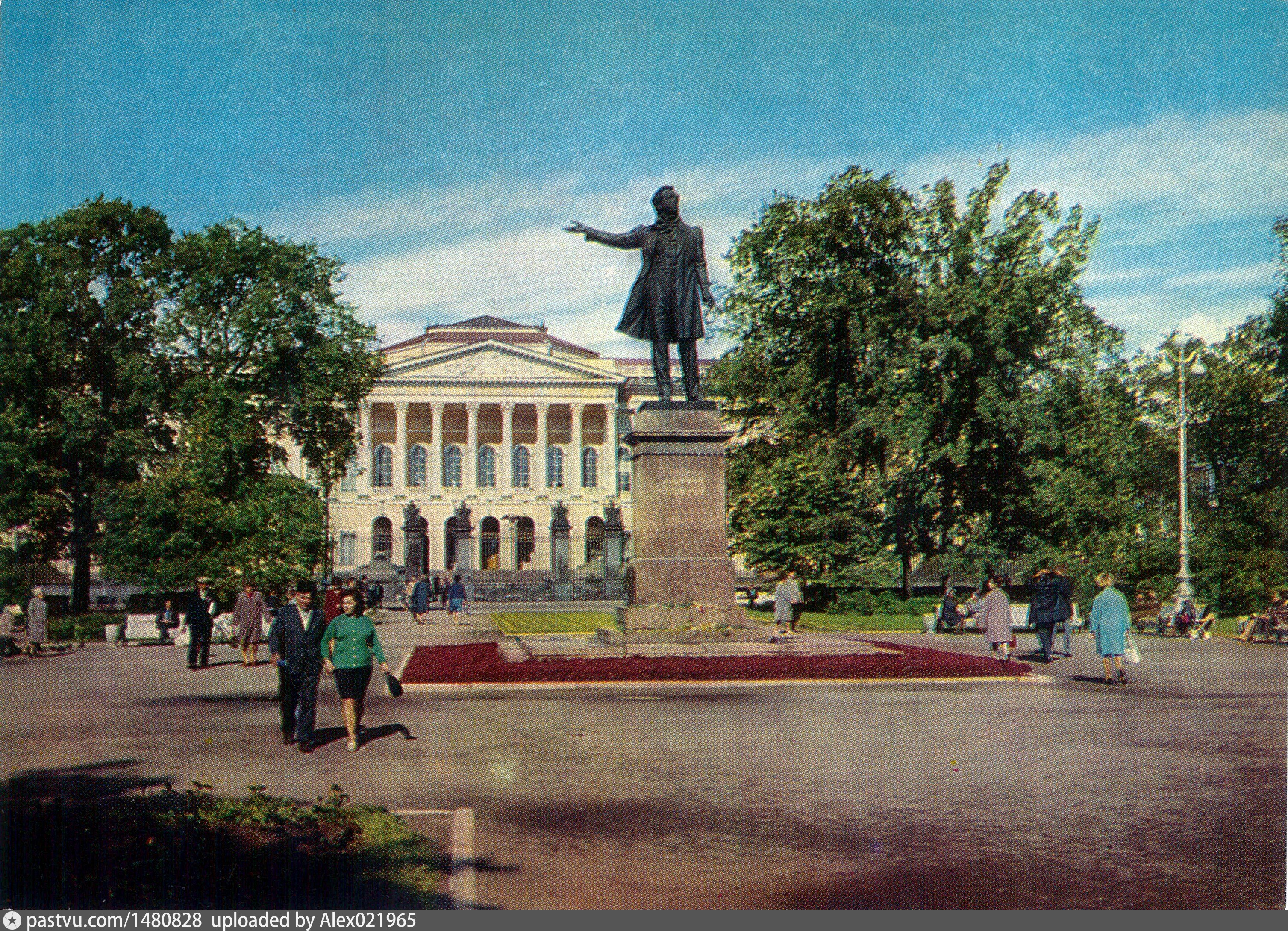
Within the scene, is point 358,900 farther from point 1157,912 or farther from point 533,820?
point 1157,912

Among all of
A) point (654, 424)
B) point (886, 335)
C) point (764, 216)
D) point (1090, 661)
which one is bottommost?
point (1090, 661)

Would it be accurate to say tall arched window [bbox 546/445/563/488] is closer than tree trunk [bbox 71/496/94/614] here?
No

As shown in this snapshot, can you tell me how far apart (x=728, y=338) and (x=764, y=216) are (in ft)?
13.8

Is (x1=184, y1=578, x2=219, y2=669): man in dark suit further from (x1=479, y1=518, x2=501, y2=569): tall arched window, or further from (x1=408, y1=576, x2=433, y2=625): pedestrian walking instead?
(x1=479, y1=518, x2=501, y2=569): tall arched window

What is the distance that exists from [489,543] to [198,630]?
58019 millimetres

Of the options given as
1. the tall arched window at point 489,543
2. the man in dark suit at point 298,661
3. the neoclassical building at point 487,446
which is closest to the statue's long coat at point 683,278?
the man in dark suit at point 298,661

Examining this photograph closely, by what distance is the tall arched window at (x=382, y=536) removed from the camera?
75062 millimetres

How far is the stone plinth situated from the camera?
56.2ft

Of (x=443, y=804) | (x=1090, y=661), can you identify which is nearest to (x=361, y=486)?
(x=1090, y=661)

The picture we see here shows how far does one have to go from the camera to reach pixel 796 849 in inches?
279

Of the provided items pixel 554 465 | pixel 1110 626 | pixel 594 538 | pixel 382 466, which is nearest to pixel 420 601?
pixel 1110 626

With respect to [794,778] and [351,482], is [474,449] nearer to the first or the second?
[351,482]

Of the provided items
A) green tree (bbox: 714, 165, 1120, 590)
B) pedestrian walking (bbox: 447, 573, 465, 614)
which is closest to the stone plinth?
green tree (bbox: 714, 165, 1120, 590)

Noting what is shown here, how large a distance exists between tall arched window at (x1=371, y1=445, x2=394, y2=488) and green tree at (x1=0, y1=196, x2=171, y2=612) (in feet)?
139
